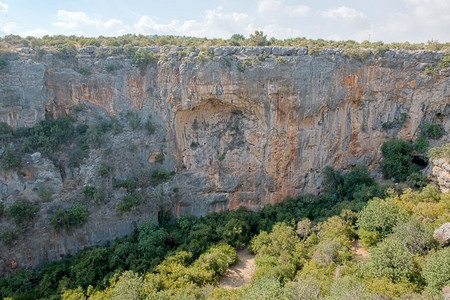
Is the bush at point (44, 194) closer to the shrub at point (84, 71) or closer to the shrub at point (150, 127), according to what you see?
the shrub at point (150, 127)

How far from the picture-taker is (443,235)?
55.1ft

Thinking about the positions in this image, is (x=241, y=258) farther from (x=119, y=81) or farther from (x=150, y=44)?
(x=150, y=44)

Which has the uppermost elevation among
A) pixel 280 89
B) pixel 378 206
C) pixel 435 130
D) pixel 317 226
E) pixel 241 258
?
pixel 280 89

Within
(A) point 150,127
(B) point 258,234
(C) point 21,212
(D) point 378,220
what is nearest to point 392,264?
(D) point 378,220

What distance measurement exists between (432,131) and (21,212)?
3266 cm

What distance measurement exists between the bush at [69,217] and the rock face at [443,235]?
2283 cm

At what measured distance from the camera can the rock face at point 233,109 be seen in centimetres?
2498

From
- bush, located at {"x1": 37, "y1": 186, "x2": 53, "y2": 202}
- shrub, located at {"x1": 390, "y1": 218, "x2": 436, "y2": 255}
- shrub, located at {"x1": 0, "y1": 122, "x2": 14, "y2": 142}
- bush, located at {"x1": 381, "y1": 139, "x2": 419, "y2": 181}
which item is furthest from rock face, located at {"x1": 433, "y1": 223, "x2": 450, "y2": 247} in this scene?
shrub, located at {"x1": 0, "y1": 122, "x2": 14, "y2": 142}

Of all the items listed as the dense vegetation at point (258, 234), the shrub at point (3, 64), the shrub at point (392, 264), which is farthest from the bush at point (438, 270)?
the shrub at point (3, 64)

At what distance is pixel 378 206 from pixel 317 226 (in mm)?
4289

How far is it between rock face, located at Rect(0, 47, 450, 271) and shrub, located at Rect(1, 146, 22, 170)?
2.87 metres

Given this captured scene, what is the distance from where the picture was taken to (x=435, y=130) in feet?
85.4

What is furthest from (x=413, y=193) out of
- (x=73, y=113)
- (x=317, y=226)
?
(x=73, y=113)

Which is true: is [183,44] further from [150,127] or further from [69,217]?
[69,217]
